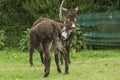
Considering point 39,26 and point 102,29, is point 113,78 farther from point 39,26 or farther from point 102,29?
point 102,29

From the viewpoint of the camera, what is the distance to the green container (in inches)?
771

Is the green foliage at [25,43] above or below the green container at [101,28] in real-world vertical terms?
below

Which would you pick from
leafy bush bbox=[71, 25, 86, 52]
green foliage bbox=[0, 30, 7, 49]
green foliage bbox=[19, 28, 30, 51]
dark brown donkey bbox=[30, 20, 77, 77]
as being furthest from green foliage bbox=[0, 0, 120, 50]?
dark brown donkey bbox=[30, 20, 77, 77]

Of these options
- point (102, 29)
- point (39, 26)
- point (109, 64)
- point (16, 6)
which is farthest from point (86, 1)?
point (39, 26)

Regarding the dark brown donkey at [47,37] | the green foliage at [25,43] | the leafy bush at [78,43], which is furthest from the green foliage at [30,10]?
the dark brown donkey at [47,37]

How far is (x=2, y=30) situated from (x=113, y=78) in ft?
38.5

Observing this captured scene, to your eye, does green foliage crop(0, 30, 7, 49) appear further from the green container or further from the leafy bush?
the green container

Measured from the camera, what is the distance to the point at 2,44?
20.8m

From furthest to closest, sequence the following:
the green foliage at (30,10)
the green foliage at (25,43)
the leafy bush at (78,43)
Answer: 1. the green foliage at (30,10)
2. the green foliage at (25,43)
3. the leafy bush at (78,43)

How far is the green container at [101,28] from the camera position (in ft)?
64.2

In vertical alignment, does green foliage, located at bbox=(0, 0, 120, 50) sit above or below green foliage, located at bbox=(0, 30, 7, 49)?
above

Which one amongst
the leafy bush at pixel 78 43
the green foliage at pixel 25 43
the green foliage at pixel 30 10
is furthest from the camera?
the green foliage at pixel 30 10

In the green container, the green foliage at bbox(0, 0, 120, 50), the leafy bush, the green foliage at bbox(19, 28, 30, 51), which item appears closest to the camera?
the green container

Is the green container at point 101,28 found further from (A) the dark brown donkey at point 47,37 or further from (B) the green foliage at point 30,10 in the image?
(A) the dark brown donkey at point 47,37
